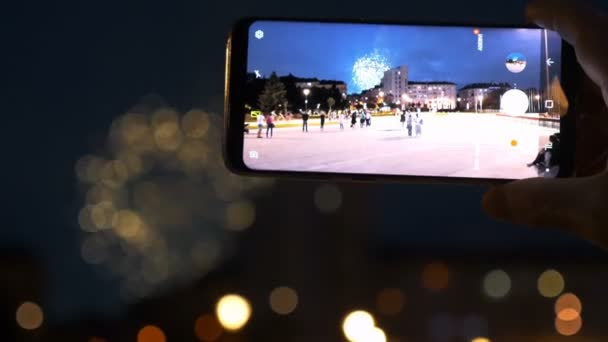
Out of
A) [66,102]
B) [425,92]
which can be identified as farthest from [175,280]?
[425,92]

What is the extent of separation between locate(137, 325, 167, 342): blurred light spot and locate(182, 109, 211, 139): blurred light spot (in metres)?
0.26

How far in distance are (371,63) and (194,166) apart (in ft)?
0.94

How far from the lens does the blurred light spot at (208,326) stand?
2.06ft

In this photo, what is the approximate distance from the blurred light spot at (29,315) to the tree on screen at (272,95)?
44 centimetres

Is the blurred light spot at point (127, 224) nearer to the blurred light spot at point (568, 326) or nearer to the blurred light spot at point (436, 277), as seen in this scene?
the blurred light spot at point (436, 277)

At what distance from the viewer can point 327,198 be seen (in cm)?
63

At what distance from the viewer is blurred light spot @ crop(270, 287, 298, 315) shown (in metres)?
0.63

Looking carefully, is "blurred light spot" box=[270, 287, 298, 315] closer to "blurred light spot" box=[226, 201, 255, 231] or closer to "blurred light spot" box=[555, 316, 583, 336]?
"blurred light spot" box=[226, 201, 255, 231]

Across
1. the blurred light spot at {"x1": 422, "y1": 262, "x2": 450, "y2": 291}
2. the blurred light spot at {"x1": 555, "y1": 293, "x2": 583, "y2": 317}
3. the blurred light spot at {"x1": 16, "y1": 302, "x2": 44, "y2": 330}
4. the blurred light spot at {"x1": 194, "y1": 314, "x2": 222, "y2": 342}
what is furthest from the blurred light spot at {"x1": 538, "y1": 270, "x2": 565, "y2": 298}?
the blurred light spot at {"x1": 16, "y1": 302, "x2": 44, "y2": 330}

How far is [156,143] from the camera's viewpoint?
648 millimetres

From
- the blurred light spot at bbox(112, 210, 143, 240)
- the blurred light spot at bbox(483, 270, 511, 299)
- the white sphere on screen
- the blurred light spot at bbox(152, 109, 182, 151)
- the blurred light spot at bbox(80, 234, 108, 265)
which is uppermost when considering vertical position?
the white sphere on screen

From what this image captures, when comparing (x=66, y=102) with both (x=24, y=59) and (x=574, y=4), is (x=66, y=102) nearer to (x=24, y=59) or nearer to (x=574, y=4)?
(x=24, y=59)

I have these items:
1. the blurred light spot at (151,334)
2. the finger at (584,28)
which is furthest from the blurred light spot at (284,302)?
the finger at (584,28)

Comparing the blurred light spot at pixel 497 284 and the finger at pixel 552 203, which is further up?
the finger at pixel 552 203
